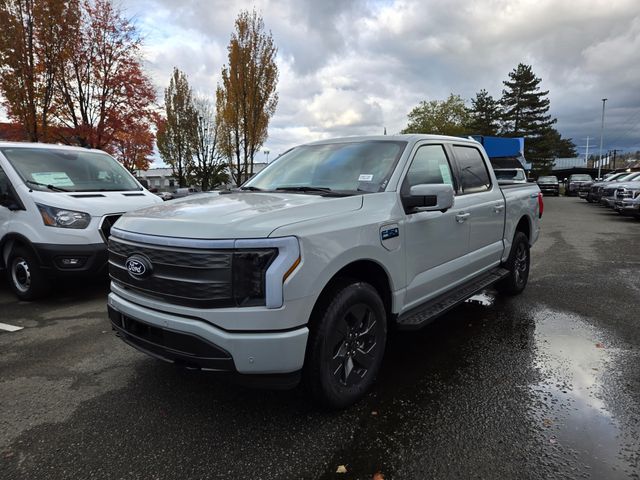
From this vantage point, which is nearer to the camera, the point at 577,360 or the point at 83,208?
the point at 577,360

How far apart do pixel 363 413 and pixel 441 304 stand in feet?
4.24

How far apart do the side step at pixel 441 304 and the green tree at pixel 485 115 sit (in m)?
55.1

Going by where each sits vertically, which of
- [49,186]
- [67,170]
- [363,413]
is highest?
[67,170]

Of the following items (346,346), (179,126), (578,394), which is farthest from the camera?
(179,126)

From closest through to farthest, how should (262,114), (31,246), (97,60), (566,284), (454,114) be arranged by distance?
(31,246) < (566,284) < (97,60) < (262,114) < (454,114)

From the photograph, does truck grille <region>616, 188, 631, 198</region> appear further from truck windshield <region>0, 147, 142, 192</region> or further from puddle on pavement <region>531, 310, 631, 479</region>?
truck windshield <region>0, 147, 142, 192</region>

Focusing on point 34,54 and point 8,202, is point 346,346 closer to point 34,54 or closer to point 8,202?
point 8,202

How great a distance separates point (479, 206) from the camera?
435cm

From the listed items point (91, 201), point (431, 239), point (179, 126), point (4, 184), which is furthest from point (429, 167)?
point (179, 126)

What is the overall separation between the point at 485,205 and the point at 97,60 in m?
13.0

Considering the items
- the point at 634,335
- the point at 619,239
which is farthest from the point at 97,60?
the point at 619,239

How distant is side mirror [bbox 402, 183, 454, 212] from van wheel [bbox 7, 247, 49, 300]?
15.1ft

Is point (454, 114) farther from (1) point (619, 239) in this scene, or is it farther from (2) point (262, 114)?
(1) point (619, 239)

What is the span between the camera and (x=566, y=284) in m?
6.27
